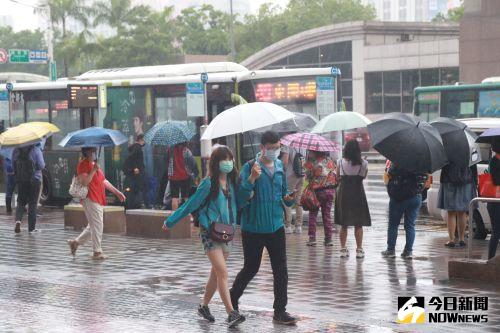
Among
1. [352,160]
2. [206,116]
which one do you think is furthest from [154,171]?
[352,160]

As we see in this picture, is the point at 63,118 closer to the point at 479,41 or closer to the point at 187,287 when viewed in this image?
the point at 187,287

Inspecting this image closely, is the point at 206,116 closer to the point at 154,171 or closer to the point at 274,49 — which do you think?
the point at 154,171

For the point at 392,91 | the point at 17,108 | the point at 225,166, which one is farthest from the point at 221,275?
the point at 392,91

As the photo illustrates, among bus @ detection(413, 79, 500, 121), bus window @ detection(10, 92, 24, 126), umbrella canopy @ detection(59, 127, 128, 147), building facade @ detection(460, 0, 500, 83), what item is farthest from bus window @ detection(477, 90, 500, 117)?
building facade @ detection(460, 0, 500, 83)

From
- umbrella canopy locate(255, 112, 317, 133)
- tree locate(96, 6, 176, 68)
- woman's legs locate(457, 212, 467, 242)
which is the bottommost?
woman's legs locate(457, 212, 467, 242)

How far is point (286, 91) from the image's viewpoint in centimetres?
2170

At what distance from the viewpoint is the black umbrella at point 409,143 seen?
13.9 meters

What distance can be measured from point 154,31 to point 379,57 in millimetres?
20628

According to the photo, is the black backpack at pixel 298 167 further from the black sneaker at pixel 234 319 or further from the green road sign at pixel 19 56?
the green road sign at pixel 19 56

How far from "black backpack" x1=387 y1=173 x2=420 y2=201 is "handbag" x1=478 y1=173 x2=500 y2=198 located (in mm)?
1265

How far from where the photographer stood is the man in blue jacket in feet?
33.2

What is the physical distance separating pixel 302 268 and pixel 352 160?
1.72m

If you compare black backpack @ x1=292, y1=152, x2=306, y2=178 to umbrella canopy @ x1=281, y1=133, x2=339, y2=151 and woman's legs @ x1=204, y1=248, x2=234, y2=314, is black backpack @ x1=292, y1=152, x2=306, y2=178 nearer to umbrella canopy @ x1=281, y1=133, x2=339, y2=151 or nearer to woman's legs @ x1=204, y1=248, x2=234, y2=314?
umbrella canopy @ x1=281, y1=133, x2=339, y2=151

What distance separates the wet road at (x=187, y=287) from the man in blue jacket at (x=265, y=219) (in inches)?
14.1
